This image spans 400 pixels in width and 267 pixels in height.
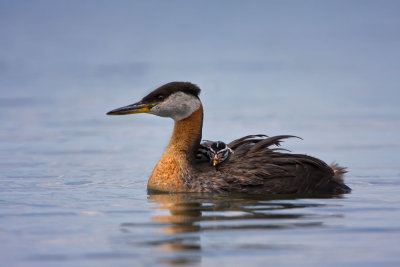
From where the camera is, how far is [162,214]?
9977mm

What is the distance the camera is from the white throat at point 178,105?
39.9 feet

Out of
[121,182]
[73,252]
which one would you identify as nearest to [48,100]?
[121,182]

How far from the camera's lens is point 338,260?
7688mm

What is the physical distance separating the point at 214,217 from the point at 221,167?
2174mm

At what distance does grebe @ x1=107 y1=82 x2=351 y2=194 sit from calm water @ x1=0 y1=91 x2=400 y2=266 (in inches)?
13.6

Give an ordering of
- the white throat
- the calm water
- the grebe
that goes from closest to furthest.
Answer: the calm water → the grebe → the white throat

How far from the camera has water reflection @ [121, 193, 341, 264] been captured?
8.20 metres

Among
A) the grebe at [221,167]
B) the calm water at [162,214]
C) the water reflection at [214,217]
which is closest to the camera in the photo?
A: the calm water at [162,214]

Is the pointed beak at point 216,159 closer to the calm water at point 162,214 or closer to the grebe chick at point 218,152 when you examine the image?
the grebe chick at point 218,152

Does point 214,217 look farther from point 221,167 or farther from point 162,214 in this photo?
point 221,167

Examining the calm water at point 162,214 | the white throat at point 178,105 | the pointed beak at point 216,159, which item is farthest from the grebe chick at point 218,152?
the calm water at point 162,214

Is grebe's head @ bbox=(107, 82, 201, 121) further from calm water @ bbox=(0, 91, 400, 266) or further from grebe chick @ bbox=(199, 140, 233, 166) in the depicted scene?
calm water @ bbox=(0, 91, 400, 266)

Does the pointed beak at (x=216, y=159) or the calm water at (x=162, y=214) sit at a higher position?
the pointed beak at (x=216, y=159)

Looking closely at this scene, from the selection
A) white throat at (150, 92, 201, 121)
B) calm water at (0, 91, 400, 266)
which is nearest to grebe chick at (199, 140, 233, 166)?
white throat at (150, 92, 201, 121)
